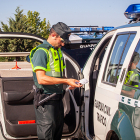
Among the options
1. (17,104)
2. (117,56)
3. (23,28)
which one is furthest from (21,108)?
(23,28)

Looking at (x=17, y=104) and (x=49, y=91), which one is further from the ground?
(x=49, y=91)

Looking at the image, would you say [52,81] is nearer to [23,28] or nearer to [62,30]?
[62,30]

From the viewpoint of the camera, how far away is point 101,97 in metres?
2.56

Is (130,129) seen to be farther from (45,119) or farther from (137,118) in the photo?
(45,119)

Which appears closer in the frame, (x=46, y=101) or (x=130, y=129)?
(x=130, y=129)

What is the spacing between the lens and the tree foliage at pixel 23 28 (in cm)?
3241

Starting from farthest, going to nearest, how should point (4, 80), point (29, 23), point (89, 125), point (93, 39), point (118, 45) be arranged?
point (29, 23) → point (93, 39) → point (4, 80) → point (89, 125) → point (118, 45)

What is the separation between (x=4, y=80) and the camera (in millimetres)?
3311

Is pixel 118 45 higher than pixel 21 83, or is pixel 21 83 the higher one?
pixel 118 45

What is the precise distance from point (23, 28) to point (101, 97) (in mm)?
32593

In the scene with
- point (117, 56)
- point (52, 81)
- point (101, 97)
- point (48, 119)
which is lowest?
point (48, 119)

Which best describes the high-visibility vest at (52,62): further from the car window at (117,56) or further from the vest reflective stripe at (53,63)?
the car window at (117,56)

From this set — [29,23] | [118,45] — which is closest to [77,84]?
[118,45]

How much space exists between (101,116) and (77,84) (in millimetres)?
456
